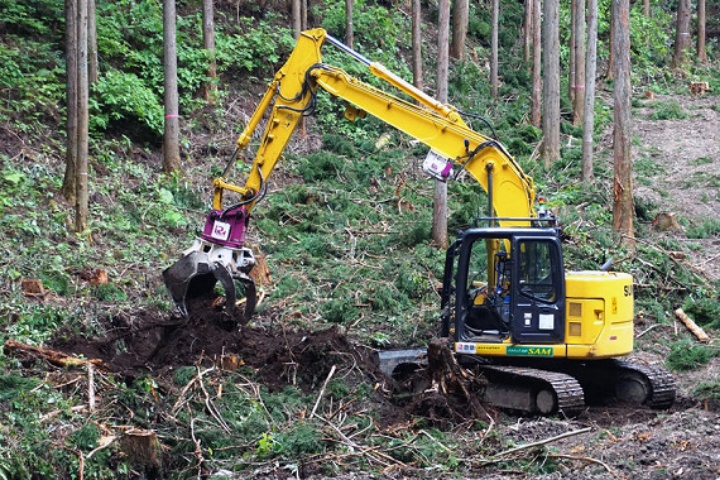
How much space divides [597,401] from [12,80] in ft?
42.3

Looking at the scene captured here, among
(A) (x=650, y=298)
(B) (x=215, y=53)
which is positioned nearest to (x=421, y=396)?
(A) (x=650, y=298)

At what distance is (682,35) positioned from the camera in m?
35.6

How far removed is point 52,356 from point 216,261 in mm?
2483

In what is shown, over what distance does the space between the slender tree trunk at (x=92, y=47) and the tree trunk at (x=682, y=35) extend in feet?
74.8

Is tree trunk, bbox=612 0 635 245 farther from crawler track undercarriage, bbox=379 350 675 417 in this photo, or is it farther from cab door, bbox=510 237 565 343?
cab door, bbox=510 237 565 343

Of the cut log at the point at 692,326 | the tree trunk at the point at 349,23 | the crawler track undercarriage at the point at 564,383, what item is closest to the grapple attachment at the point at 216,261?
the crawler track undercarriage at the point at 564,383

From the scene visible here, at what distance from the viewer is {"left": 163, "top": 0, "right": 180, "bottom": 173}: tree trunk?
64.2 feet

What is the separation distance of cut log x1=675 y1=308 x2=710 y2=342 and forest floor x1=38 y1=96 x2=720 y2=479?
135 millimetres

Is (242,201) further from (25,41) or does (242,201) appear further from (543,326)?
(25,41)

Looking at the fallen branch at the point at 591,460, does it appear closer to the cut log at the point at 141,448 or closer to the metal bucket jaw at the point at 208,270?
the cut log at the point at 141,448

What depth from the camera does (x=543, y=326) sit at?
1184cm

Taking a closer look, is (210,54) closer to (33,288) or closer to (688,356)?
(33,288)

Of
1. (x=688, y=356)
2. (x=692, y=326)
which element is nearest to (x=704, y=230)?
(x=692, y=326)

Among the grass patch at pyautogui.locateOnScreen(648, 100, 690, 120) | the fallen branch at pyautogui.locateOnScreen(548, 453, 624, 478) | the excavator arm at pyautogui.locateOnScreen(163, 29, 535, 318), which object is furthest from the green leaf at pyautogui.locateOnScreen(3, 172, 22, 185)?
the grass patch at pyautogui.locateOnScreen(648, 100, 690, 120)
